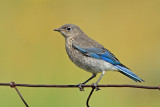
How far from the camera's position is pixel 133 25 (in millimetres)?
14117

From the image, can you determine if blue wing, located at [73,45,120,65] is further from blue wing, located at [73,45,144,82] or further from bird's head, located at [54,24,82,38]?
bird's head, located at [54,24,82,38]

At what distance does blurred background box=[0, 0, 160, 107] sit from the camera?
9.15 metres

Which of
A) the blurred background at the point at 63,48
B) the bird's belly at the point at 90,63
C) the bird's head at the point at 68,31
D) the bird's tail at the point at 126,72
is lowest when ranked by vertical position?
the bird's tail at the point at 126,72

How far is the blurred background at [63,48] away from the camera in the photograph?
915 centimetres

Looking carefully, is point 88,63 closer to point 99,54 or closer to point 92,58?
point 92,58

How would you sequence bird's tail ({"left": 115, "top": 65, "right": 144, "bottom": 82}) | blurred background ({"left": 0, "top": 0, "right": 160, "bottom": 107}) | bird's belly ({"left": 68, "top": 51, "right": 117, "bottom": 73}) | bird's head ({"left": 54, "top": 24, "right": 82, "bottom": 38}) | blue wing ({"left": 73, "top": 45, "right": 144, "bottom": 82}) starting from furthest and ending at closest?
blurred background ({"left": 0, "top": 0, "right": 160, "bottom": 107}) < bird's head ({"left": 54, "top": 24, "right": 82, "bottom": 38}) < blue wing ({"left": 73, "top": 45, "right": 144, "bottom": 82}) < bird's belly ({"left": 68, "top": 51, "right": 117, "bottom": 73}) < bird's tail ({"left": 115, "top": 65, "right": 144, "bottom": 82})

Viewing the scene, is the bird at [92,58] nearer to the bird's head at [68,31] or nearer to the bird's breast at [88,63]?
the bird's breast at [88,63]

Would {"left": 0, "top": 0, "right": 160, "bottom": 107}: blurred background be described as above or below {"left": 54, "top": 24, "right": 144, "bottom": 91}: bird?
above

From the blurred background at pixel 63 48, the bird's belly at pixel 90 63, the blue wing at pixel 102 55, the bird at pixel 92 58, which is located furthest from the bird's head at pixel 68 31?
the blurred background at pixel 63 48

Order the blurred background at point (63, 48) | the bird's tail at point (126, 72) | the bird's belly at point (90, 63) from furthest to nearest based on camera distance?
the blurred background at point (63, 48) < the bird's belly at point (90, 63) < the bird's tail at point (126, 72)

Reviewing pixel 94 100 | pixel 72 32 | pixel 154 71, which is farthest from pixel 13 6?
pixel 72 32

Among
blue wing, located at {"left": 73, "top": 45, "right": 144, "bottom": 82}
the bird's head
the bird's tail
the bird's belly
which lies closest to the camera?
the bird's tail

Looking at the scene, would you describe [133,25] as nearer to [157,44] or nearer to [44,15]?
[157,44]

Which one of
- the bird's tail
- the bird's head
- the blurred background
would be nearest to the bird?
the bird's tail
